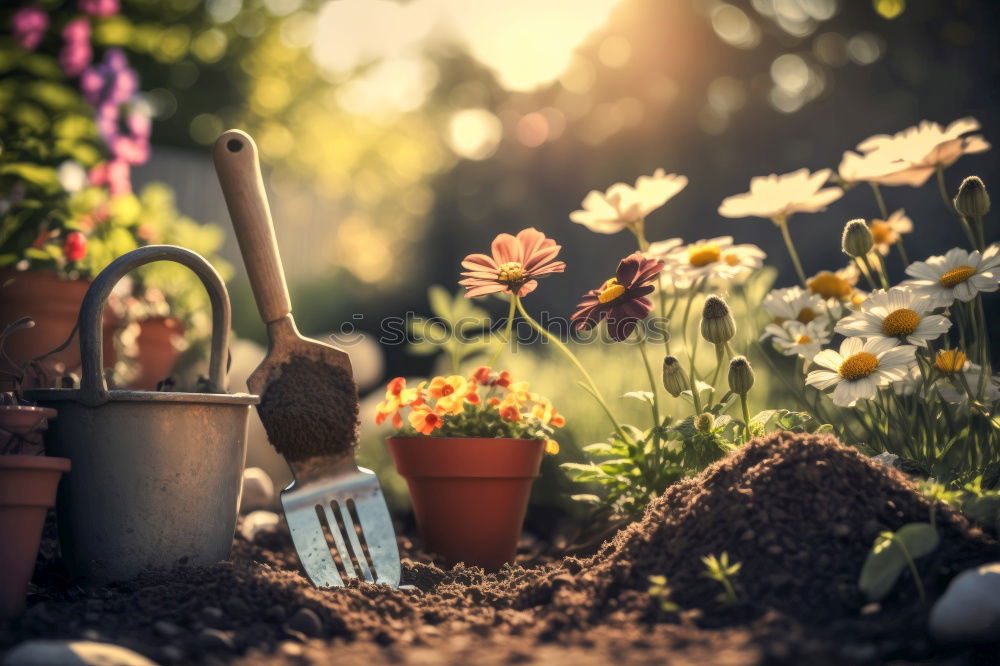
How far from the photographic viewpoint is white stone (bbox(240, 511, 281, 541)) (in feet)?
8.20

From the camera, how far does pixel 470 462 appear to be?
6.88ft

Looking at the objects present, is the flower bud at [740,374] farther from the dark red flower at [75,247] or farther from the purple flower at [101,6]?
the purple flower at [101,6]

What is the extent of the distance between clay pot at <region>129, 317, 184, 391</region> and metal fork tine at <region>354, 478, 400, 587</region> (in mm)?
1371

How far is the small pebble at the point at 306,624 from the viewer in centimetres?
141

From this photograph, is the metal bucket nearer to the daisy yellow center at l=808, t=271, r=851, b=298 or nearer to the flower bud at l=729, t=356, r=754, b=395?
the flower bud at l=729, t=356, r=754, b=395

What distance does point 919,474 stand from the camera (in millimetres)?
1874

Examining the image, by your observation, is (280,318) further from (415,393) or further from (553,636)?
(553,636)

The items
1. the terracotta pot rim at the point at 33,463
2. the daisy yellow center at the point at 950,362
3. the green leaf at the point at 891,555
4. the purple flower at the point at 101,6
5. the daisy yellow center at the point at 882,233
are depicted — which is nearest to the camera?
the green leaf at the point at 891,555

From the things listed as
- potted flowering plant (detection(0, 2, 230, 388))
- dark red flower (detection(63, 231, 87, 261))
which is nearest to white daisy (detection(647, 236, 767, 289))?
potted flowering plant (detection(0, 2, 230, 388))

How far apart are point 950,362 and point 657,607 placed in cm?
99

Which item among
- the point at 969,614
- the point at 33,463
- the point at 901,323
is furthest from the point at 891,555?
the point at 33,463

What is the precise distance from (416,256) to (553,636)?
7522 mm

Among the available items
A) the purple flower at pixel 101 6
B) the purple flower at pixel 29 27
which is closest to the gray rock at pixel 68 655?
the purple flower at pixel 29 27

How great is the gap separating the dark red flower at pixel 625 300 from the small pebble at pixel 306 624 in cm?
89
